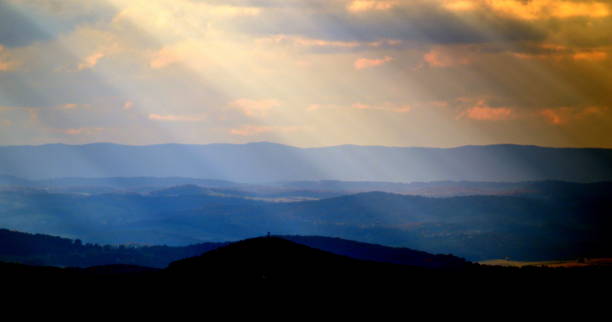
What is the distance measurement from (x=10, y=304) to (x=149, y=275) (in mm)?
12760

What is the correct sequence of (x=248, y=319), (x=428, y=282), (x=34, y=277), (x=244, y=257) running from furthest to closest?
1. (x=428, y=282)
2. (x=34, y=277)
3. (x=244, y=257)
4. (x=248, y=319)

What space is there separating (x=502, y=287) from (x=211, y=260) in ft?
90.8

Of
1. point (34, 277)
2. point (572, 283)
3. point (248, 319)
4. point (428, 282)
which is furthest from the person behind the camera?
point (572, 283)

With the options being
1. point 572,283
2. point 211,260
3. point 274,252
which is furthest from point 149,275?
point 572,283

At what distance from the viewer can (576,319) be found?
6412cm

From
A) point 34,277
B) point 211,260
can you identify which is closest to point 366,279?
point 211,260

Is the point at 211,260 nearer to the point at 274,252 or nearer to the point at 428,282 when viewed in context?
the point at 274,252

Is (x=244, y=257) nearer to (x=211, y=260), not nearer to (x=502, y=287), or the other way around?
(x=211, y=260)

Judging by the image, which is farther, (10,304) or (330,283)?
(330,283)

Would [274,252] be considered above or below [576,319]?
above

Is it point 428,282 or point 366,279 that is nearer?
point 366,279

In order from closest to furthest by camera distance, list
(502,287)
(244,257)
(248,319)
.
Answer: (248,319) < (244,257) < (502,287)

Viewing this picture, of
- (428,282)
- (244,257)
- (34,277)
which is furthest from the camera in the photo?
(428,282)

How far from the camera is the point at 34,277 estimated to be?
208 feet
